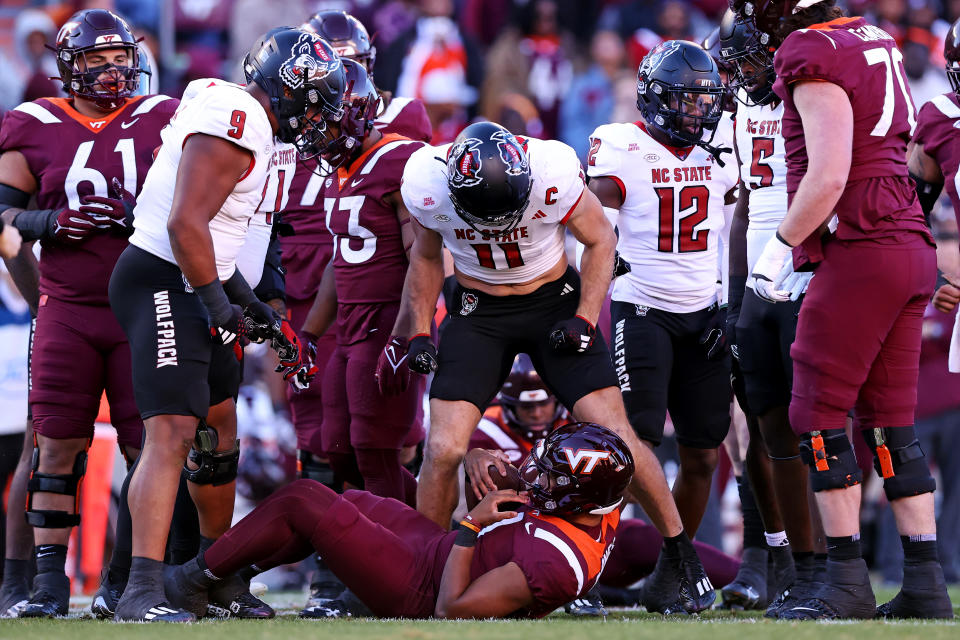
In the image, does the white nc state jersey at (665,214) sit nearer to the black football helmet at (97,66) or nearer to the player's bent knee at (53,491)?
the black football helmet at (97,66)

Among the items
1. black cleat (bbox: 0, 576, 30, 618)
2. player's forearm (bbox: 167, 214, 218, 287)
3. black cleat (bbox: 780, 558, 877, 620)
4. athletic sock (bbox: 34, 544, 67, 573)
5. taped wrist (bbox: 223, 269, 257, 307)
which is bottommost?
black cleat (bbox: 0, 576, 30, 618)

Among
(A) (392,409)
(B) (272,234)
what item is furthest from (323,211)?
(A) (392,409)

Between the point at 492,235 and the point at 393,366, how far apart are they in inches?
27.1

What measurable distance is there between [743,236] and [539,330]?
3.85 feet

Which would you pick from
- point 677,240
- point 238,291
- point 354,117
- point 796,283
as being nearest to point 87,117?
point 354,117

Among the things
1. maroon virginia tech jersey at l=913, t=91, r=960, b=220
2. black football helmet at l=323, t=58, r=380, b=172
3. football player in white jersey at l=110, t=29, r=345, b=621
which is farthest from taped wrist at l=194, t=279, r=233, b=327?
maroon virginia tech jersey at l=913, t=91, r=960, b=220

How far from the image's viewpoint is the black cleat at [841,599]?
15.0ft

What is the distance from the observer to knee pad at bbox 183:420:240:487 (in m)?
4.98

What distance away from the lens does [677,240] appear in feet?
19.0

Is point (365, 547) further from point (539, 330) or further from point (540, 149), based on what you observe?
point (540, 149)

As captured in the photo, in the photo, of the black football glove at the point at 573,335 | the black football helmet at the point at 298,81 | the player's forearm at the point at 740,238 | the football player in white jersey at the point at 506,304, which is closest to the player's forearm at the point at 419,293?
the football player in white jersey at the point at 506,304

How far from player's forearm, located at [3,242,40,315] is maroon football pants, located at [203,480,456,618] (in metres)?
1.78

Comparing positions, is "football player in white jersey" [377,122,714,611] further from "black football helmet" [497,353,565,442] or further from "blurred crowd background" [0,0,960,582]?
"blurred crowd background" [0,0,960,582]

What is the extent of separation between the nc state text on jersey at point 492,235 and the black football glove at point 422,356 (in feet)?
1.45
